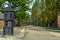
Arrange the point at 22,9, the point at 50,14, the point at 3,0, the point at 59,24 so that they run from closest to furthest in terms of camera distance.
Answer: the point at 3,0 < the point at 22,9 < the point at 50,14 < the point at 59,24

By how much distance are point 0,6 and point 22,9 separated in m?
5.38

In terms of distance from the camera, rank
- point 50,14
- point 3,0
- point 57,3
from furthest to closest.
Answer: point 50,14 → point 57,3 → point 3,0

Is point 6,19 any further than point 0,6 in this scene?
No

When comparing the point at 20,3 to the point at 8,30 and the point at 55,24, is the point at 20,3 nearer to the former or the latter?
the point at 8,30

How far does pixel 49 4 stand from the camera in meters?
49.6

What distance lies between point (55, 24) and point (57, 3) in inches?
1054

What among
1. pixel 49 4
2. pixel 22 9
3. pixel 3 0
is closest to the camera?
pixel 3 0

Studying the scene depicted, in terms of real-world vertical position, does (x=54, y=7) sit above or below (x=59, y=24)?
above

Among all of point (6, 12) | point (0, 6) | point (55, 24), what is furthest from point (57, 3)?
point (55, 24)

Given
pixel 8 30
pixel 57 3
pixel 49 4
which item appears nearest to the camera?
pixel 8 30

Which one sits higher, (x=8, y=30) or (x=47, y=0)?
(x=47, y=0)

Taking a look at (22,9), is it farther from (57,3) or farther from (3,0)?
(57,3)

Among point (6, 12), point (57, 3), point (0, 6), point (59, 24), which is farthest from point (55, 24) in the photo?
point (6, 12)

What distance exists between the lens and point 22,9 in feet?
127
